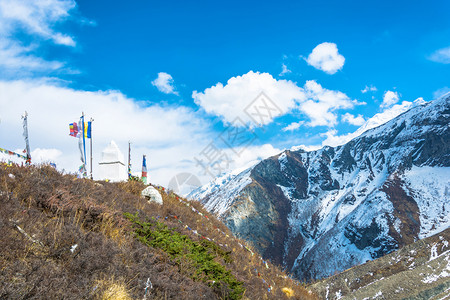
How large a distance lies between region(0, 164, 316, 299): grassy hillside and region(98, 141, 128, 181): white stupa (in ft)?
32.9

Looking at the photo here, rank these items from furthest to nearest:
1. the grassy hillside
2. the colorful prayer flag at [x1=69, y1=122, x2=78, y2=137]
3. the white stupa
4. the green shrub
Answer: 1. the colorful prayer flag at [x1=69, y1=122, x2=78, y2=137]
2. the white stupa
3. the green shrub
4. the grassy hillside

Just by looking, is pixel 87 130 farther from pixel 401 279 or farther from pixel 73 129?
pixel 401 279

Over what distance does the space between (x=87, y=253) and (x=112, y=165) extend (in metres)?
14.7

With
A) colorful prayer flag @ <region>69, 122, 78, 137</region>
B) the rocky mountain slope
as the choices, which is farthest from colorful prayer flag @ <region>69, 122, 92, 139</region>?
the rocky mountain slope

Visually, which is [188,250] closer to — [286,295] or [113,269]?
[113,269]

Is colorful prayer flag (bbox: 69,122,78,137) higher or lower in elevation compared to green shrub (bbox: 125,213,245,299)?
higher

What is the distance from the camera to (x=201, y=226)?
39.3ft

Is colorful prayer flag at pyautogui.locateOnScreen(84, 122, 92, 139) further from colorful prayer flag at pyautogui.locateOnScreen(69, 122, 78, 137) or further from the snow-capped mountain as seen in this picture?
the snow-capped mountain

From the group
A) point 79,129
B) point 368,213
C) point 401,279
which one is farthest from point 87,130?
point 368,213

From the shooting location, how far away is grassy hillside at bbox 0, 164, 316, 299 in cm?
390

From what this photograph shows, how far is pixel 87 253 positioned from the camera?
182 inches

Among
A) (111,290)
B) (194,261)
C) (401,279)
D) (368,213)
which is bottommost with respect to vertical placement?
(368,213)

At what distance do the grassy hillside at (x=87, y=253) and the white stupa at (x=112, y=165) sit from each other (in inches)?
395

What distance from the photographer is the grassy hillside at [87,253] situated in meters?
3.90
